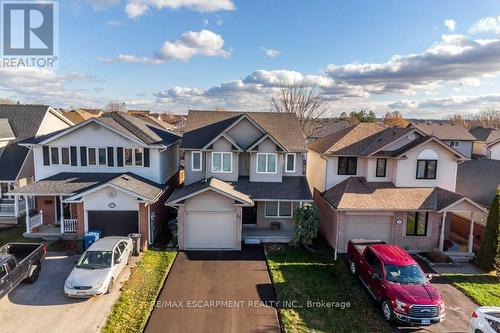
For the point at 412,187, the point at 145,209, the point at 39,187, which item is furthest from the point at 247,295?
the point at 39,187

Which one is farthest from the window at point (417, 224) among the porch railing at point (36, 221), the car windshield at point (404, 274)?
the porch railing at point (36, 221)

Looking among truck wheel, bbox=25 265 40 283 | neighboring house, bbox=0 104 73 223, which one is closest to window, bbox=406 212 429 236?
truck wheel, bbox=25 265 40 283

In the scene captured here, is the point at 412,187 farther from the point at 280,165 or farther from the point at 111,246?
the point at 111,246

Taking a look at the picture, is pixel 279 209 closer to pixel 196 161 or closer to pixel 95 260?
pixel 196 161

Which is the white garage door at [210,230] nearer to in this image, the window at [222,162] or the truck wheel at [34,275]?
the window at [222,162]

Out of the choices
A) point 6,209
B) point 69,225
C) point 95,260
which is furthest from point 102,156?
point 95,260

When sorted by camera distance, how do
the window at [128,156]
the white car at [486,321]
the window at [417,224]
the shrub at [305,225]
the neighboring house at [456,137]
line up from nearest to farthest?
the white car at [486,321], the shrub at [305,225], the window at [417,224], the window at [128,156], the neighboring house at [456,137]

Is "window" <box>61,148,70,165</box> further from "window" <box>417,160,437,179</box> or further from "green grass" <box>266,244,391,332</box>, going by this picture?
"window" <box>417,160,437,179</box>
